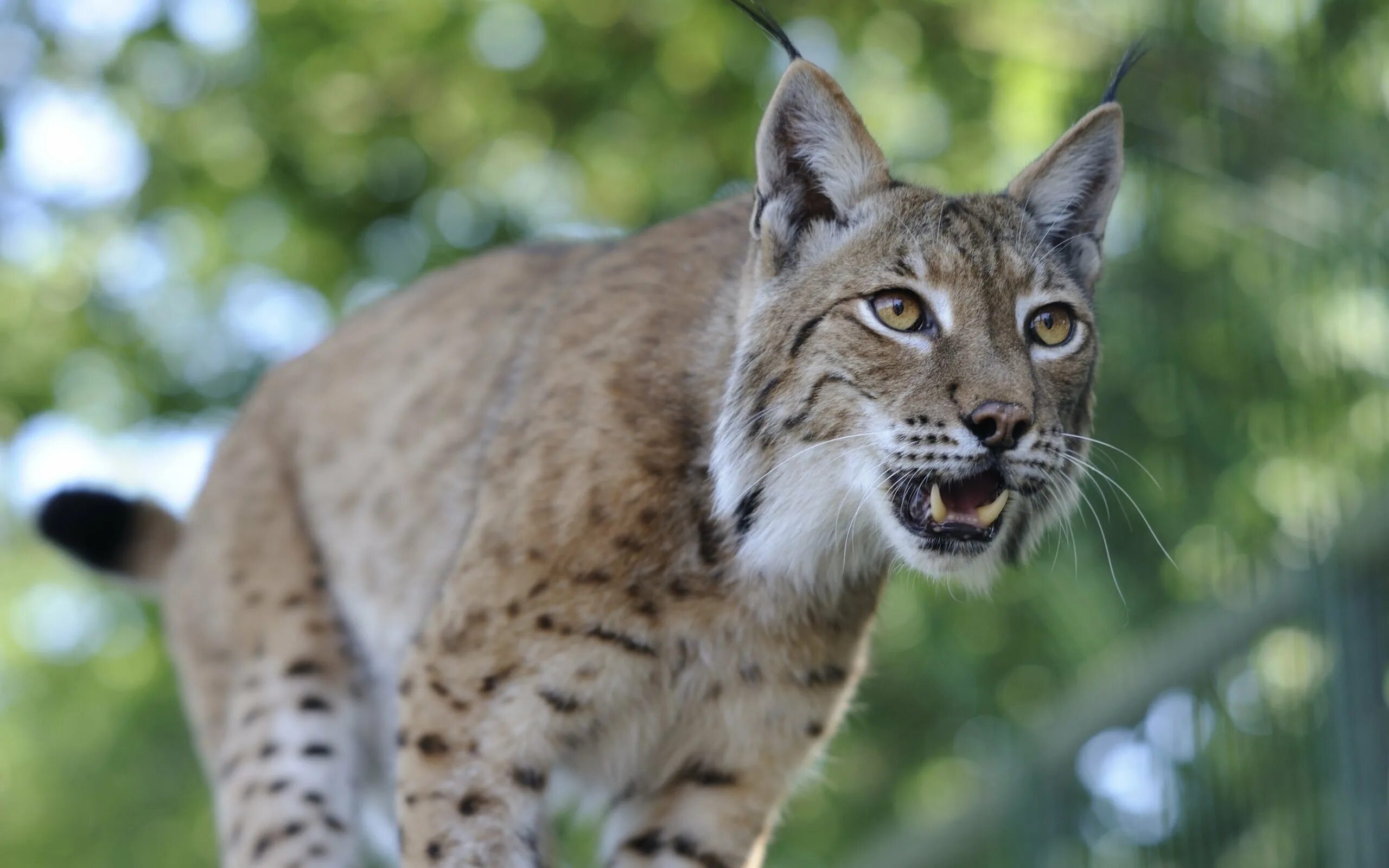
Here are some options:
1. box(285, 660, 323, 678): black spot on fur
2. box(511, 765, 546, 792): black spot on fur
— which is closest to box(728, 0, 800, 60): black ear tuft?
box(511, 765, 546, 792): black spot on fur

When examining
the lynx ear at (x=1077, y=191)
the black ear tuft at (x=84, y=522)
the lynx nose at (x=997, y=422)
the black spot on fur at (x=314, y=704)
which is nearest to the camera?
the lynx nose at (x=997, y=422)

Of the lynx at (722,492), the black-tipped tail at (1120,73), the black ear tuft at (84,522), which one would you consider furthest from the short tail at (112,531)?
the black-tipped tail at (1120,73)

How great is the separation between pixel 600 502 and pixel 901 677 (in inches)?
199

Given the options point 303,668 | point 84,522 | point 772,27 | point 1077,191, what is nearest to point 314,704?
point 303,668

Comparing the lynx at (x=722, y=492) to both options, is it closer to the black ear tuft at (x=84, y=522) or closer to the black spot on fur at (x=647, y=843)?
the black spot on fur at (x=647, y=843)

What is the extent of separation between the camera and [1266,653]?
18.6 feet

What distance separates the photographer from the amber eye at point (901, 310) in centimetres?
340

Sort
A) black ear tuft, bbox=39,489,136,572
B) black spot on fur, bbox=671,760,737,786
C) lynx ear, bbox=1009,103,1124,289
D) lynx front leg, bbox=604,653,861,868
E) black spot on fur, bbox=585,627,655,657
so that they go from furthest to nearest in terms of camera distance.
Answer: black ear tuft, bbox=39,489,136,572, black spot on fur, bbox=671,760,737,786, lynx front leg, bbox=604,653,861,868, black spot on fur, bbox=585,627,655,657, lynx ear, bbox=1009,103,1124,289

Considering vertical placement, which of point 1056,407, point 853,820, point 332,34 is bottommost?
point 853,820

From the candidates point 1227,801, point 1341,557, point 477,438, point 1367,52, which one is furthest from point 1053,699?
point 477,438

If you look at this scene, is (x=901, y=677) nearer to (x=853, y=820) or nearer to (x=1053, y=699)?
(x=853, y=820)

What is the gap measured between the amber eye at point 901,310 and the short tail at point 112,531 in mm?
3230

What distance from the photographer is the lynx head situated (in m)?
3.26

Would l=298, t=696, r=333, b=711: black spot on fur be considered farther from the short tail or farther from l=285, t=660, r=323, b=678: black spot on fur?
the short tail
